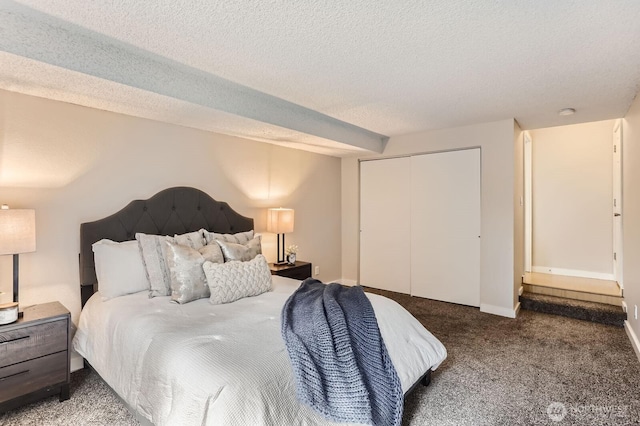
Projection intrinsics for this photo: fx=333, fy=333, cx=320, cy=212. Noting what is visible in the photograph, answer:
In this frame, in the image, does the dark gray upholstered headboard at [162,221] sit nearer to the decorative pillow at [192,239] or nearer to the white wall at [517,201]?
the decorative pillow at [192,239]

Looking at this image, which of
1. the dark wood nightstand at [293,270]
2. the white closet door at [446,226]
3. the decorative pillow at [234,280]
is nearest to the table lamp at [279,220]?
the dark wood nightstand at [293,270]

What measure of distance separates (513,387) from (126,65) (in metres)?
3.45

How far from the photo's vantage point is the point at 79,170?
8.68 feet

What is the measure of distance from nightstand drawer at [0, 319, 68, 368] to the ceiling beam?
1.60 meters

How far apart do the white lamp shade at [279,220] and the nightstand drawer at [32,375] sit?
2229mm

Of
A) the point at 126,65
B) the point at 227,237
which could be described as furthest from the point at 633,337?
the point at 126,65

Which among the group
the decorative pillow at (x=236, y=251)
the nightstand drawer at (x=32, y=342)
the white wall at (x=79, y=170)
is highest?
the white wall at (x=79, y=170)

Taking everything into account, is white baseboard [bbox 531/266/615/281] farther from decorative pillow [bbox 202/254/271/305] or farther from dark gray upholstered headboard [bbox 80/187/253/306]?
decorative pillow [bbox 202/254/271/305]

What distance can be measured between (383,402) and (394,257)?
11.2 ft

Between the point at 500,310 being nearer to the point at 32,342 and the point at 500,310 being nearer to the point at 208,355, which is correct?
the point at 208,355

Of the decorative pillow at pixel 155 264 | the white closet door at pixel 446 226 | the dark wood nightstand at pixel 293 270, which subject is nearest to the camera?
the decorative pillow at pixel 155 264

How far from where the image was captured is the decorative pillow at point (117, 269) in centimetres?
245

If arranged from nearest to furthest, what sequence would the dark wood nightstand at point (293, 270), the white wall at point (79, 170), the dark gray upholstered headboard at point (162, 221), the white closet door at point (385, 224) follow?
the white wall at point (79, 170) → the dark gray upholstered headboard at point (162, 221) → the dark wood nightstand at point (293, 270) → the white closet door at point (385, 224)

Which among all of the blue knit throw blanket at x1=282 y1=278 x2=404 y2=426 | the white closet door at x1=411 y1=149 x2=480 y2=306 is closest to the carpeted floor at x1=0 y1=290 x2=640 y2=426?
the blue knit throw blanket at x1=282 y1=278 x2=404 y2=426
